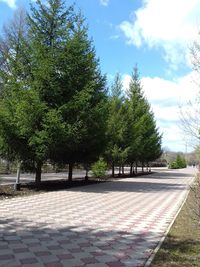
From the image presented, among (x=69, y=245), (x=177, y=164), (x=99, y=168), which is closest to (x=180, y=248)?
(x=69, y=245)

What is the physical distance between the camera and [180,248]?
25.6ft

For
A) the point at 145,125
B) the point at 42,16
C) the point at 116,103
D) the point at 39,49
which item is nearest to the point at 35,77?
the point at 39,49

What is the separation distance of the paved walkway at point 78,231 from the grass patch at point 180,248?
242mm

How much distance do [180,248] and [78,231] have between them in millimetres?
2208

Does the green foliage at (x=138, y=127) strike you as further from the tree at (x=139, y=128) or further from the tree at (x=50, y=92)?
the tree at (x=50, y=92)

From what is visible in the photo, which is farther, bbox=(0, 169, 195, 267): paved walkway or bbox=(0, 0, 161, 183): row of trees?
bbox=(0, 0, 161, 183): row of trees

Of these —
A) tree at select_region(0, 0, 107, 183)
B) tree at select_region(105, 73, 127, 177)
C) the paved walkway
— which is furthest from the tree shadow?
tree at select_region(105, 73, 127, 177)

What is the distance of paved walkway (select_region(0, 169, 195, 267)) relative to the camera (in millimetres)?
6727

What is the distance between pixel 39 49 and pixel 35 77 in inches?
52.2

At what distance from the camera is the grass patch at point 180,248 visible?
6707 mm

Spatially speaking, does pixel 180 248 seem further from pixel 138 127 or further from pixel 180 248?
pixel 138 127

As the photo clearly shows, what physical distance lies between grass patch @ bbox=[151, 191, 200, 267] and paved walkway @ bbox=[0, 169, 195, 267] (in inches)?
9.5

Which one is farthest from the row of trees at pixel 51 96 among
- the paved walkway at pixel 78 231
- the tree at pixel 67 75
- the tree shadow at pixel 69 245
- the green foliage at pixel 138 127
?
the green foliage at pixel 138 127

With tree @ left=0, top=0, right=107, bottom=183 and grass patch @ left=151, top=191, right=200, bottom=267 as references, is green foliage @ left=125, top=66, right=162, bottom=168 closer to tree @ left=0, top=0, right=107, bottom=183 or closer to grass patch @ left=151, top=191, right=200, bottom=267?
tree @ left=0, top=0, right=107, bottom=183
